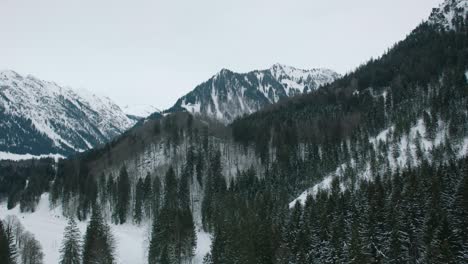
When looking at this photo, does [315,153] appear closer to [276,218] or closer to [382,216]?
[276,218]

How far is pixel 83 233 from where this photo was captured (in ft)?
438

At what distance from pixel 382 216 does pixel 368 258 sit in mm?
13210

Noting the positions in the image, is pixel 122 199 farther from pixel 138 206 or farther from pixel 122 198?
pixel 138 206

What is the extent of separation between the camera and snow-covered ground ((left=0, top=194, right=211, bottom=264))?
4488 inches

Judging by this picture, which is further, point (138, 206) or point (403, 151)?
point (403, 151)

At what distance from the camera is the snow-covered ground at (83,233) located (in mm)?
114000

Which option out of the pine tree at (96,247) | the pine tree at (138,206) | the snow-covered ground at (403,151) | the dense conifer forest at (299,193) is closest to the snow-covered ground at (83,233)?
the pine tree at (138,206)

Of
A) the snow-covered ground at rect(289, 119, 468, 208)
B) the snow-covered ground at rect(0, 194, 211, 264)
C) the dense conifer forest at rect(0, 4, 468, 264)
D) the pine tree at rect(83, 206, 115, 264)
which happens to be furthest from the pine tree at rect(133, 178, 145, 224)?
the pine tree at rect(83, 206, 115, 264)

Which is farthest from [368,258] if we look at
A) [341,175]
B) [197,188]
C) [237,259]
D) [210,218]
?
[197,188]

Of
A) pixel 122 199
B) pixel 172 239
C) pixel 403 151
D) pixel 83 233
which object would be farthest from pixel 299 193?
pixel 83 233

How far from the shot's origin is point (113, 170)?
189750 mm

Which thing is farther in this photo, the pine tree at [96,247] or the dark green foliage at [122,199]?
the dark green foliage at [122,199]

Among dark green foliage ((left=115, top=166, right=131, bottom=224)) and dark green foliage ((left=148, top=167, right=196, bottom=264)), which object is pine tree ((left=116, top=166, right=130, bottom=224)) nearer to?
dark green foliage ((left=115, top=166, right=131, bottom=224))

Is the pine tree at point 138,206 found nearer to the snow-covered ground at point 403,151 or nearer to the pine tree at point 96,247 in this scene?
the snow-covered ground at point 403,151
